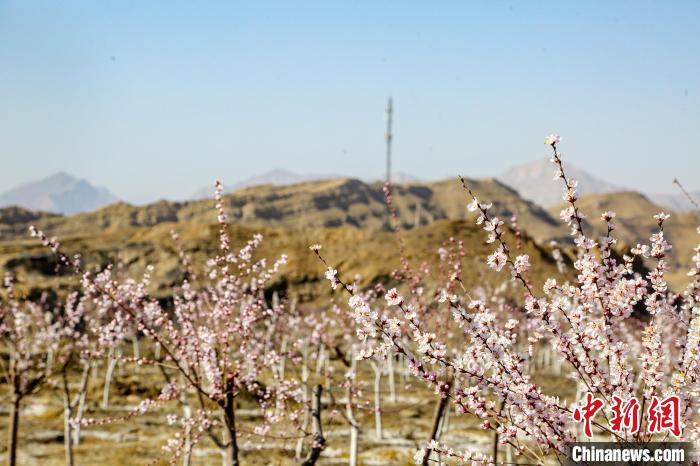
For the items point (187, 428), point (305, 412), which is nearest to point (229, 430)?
point (187, 428)

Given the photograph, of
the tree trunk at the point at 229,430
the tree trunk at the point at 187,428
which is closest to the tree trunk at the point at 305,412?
the tree trunk at the point at 229,430

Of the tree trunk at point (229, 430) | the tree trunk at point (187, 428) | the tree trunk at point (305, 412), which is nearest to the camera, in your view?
the tree trunk at point (229, 430)

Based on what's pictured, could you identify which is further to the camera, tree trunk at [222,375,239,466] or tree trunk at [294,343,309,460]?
tree trunk at [294,343,309,460]

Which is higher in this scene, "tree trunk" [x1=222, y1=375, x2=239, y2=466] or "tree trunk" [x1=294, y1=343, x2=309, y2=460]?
"tree trunk" [x1=222, y1=375, x2=239, y2=466]

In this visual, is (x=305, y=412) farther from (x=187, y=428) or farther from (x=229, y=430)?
(x=229, y=430)

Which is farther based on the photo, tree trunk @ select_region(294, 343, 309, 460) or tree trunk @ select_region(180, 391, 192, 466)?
tree trunk @ select_region(294, 343, 309, 460)

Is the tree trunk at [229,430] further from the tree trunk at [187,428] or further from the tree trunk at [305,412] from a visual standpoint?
the tree trunk at [305,412]

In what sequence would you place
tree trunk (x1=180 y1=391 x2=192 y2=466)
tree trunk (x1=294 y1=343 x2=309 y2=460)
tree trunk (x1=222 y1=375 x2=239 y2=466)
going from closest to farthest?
tree trunk (x1=222 y1=375 x2=239 y2=466)
tree trunk (x1=180 y1=391 x2=192 y2=466)
tree trunk (x1=294 y1=343 x2=309 y2=460)

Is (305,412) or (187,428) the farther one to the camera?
(305,412)

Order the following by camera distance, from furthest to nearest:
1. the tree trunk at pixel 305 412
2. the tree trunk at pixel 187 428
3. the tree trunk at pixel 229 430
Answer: the tree trunk at pixel 305 412 < the tree trunk at pixel 187 428 < the tree trunk at pixel 229 430

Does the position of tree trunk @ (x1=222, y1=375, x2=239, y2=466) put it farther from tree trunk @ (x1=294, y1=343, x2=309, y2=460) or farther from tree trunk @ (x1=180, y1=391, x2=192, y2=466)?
tree trunk @ (x1=294, y1=343, x2=309, y2=460)

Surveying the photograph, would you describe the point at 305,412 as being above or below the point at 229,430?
below

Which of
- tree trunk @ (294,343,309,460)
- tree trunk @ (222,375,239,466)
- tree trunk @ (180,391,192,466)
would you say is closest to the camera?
tree trunk @ (222,375,239,466)

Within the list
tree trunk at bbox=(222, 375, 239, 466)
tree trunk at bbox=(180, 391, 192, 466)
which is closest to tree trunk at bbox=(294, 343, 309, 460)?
tree trunk at bbox=(222, 375, 239, 466)
